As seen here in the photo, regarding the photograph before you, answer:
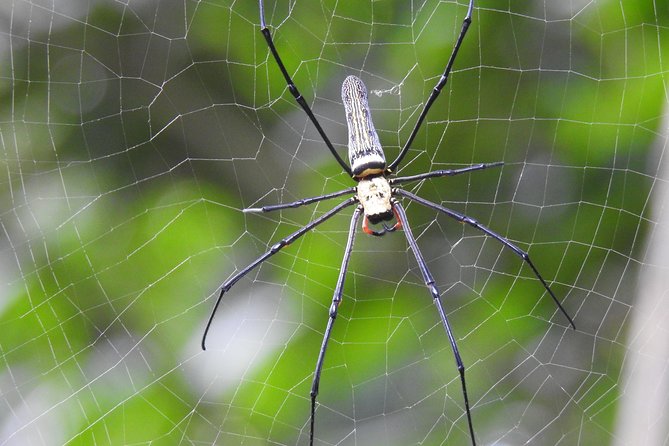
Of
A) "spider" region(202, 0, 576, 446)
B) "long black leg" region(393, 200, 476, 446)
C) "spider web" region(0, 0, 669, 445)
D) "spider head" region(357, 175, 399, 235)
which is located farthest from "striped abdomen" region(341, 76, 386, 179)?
"spider web" region(0, 0, 669, 445)

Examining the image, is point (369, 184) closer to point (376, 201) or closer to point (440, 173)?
point (376, 201)

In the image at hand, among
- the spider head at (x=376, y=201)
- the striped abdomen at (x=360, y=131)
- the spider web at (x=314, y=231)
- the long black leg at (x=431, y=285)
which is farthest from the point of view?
the spider web at (x=314, y=231)

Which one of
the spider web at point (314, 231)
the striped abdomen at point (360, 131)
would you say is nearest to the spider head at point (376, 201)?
the striped abdomen at point (360, 131)

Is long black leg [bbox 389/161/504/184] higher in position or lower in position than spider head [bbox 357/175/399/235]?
higher

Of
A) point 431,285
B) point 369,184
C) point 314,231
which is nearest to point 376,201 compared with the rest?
point 369,184

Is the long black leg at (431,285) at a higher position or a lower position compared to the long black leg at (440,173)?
lower

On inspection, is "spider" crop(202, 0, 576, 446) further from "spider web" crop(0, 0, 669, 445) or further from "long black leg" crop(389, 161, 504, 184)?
"spider web" crop(0, 0, 669, 445)

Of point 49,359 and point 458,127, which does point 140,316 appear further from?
point 458,127

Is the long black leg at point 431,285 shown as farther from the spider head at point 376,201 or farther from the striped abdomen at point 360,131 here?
the striped abdomen at point 360,131
